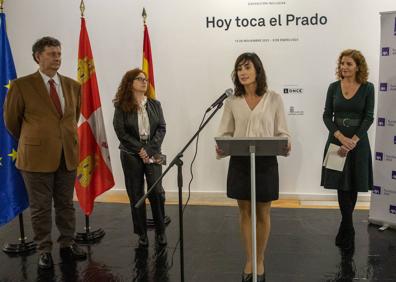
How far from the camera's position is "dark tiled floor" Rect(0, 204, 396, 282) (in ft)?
9.79

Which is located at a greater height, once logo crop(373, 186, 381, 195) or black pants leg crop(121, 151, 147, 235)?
black pants leg crop(121, 151, 147, 235)

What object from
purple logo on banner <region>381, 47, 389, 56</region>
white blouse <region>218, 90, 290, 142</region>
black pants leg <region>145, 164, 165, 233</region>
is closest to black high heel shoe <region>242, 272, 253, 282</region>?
white blouse <region>218, 90, 290, 142</region>

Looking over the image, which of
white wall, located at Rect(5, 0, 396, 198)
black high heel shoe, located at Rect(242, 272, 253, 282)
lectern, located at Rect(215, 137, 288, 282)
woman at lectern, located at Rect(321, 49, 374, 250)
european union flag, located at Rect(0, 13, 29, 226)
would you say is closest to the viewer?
lectern, located at Rect(215, 137, 288, 282)

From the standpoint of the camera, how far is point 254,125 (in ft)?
8.22

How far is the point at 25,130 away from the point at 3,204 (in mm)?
762

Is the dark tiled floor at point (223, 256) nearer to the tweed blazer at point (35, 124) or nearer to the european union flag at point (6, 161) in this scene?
the european union flag at point (6, 161)

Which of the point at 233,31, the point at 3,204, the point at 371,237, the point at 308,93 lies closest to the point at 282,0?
the point at 233,31

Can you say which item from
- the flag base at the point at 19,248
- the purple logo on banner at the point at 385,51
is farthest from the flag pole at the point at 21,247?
the purple logo on banner at the point at 385,51

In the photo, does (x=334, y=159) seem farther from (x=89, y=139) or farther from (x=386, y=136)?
(x=89, y=139)

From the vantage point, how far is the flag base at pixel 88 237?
12.3 ft

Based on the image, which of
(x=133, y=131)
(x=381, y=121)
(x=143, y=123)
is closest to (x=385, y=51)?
(x=381, y=121)

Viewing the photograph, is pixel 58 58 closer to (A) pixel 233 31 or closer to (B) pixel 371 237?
(A) pixel 233 31

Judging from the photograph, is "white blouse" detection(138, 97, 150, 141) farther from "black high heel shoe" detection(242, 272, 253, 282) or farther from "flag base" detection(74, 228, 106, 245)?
"black high heel shoe" detection(242, 272, 253, 282)

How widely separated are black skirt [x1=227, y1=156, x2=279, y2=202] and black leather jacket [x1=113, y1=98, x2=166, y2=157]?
109 centimetres
